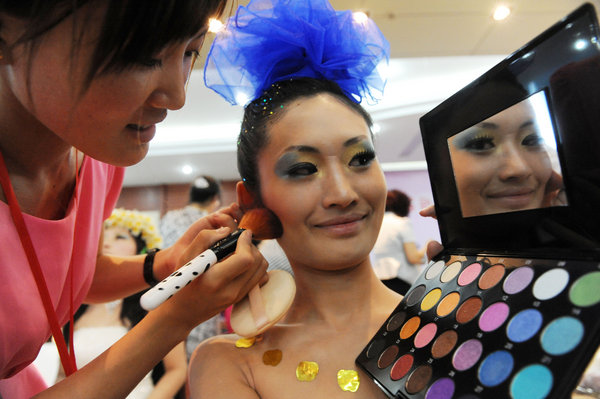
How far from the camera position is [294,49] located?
81cm

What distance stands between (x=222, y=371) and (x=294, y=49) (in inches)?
23.5

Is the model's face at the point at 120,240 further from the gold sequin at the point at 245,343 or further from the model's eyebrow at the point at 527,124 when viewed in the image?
the model's eyebrow at the point at 527,124

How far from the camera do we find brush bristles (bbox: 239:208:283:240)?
713 millimetres

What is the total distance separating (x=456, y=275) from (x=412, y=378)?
0.16 m

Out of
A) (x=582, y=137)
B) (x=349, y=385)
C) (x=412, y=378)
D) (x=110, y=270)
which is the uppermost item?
(x=582, y=137)

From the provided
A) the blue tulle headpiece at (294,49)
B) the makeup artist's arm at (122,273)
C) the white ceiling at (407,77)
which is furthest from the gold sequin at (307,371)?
the white ceiling at (407,77)

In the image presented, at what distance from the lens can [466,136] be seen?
580 millimetres

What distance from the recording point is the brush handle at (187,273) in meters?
0.49

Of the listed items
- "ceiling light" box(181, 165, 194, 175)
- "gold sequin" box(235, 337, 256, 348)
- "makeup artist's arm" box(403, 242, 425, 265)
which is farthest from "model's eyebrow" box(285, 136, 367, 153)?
"ceiling light" box(181, 165, 194, 175)

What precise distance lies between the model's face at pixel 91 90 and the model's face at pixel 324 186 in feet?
0.74

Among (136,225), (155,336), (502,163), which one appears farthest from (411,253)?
(155,336)

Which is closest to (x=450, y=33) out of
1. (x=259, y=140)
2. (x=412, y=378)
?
(x=259, y=140)

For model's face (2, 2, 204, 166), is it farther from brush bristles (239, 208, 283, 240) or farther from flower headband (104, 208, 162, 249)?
flower headband (104, 208, 162, 249)

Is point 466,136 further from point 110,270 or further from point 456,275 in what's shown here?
point 110,270
